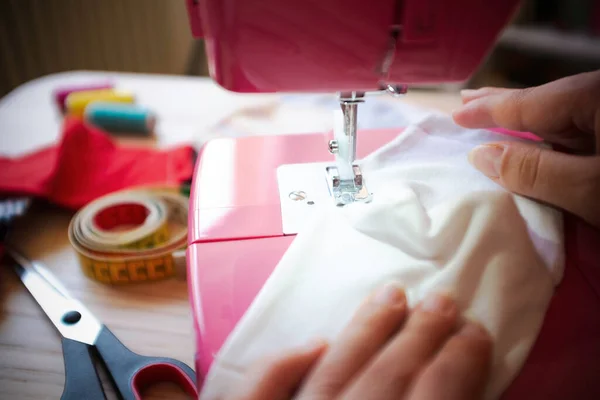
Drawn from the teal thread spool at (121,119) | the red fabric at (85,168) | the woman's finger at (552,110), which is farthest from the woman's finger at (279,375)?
the teal thread spool at (121,119)

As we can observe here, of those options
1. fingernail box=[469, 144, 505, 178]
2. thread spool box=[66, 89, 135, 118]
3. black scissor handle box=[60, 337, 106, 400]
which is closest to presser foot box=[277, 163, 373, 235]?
fingernail box=[469, 144, 505, 178]

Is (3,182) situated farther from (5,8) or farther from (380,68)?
(5,8)

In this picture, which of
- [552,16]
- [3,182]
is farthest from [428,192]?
[552,16]

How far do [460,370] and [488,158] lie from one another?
246mm

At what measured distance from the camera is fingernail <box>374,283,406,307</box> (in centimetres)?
41

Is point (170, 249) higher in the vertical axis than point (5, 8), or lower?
lower

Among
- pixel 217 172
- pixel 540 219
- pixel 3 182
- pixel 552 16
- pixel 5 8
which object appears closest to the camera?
pixel 540 219

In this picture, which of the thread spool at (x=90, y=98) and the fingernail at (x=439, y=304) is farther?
the thread spool at (x=90, y=98)

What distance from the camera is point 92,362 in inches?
20.0

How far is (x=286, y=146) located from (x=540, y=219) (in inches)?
11.9

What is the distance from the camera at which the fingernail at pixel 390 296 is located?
41 centimetres

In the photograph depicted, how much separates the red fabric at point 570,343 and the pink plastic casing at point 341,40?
0.66 ft

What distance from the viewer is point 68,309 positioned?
22.6 inches

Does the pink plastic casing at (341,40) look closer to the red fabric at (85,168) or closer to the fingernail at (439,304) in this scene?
the fingernail at (439,304)
